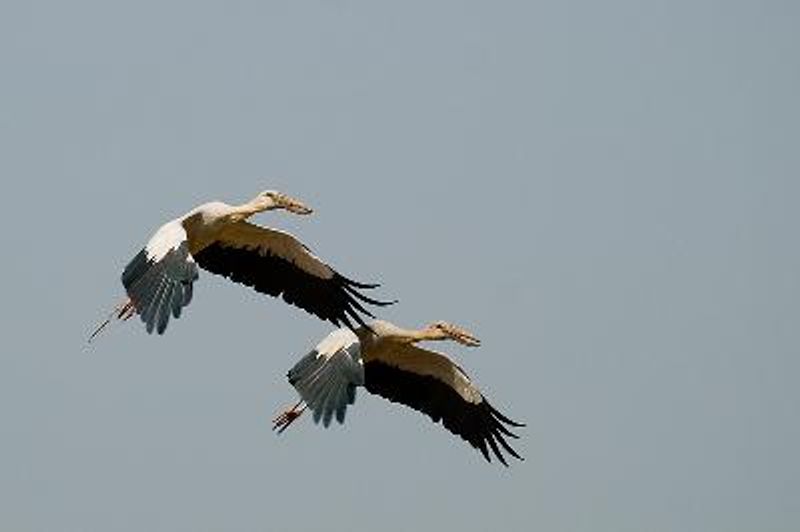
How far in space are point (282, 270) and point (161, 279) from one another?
4.75 metres

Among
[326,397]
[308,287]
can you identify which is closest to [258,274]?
[308,287]

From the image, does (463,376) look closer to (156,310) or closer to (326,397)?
(326,397)

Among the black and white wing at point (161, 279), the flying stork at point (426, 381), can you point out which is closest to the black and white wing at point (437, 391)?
the flying stork at point (426, 381)

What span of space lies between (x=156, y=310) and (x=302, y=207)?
5299 millimetres

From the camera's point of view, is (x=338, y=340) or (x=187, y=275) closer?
(x=187, y=275)

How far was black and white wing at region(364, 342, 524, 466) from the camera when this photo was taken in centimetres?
3903

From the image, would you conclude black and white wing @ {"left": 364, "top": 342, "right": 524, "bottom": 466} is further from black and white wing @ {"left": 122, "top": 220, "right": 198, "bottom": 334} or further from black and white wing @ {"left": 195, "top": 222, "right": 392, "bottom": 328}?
black and white wing @ {"left": 122, "top": 220, "right": 198, "bottom": 334}

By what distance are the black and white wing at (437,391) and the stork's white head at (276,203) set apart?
2277 millimetres

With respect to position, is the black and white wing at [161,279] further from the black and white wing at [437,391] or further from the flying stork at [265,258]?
the black and white wing at [437,391]

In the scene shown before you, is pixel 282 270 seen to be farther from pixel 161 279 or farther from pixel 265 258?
pixel 161 279

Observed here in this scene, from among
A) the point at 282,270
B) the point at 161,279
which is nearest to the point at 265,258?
the point at 282,270

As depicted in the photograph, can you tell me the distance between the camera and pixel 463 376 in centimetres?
3950

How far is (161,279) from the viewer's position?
33406 mm

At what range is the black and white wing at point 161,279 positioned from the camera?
3278 centimetres
